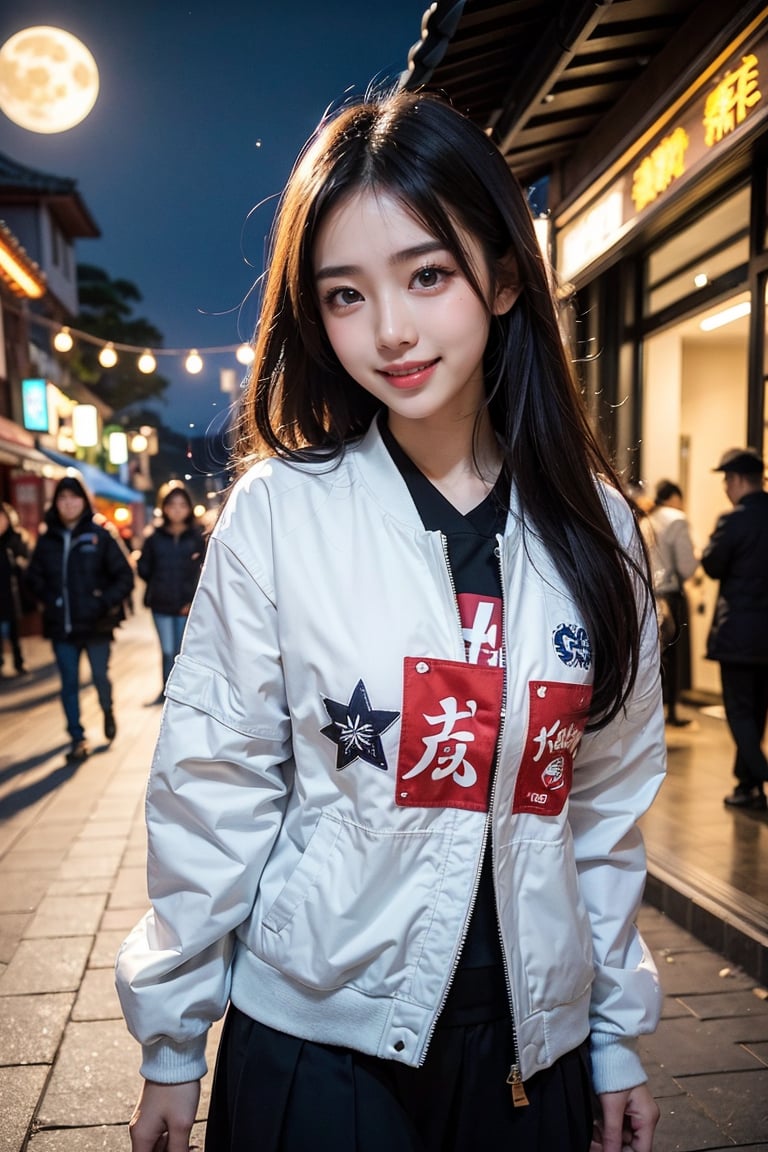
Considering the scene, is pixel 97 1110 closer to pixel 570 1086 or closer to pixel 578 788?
pixel 570 1086

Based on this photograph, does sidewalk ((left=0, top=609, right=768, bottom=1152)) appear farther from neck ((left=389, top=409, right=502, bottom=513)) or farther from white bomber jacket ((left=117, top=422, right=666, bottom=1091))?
neck ((left=389, top=409, right=502, bottom=513))

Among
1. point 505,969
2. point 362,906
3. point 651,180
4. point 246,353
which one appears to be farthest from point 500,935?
point 246,353

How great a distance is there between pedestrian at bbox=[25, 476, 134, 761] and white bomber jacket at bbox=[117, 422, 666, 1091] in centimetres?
580

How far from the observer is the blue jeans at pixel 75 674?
665 cm

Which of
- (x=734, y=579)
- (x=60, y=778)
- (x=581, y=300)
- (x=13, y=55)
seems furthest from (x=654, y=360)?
(x=60, y=778)

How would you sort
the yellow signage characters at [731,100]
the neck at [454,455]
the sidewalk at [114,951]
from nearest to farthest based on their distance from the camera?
1. the neck at [454,455]
2. the sidewalk at [114,951]
3. the yellow signage characters at [731,100]

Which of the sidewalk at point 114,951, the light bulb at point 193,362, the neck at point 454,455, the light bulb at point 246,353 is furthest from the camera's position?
the light bulb at point 193,362

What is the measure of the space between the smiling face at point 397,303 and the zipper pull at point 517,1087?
2.99 feet

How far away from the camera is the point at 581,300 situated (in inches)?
315

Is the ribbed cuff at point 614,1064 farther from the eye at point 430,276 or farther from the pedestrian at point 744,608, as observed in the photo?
the pedestrian at point 744,608

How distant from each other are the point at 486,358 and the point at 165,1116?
1211 millimetres

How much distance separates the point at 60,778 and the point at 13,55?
14.4 ft

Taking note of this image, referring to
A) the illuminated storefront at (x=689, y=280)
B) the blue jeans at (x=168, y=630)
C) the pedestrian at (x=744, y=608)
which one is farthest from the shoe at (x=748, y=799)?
the blue jeans at (x=168, y=630)

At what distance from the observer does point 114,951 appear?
11.6 ft
